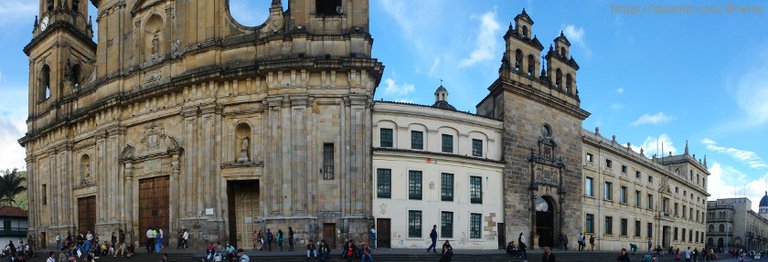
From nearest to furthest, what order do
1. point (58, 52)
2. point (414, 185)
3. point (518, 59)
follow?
point (414, 185)
point (518, 59)
point (58, 52)

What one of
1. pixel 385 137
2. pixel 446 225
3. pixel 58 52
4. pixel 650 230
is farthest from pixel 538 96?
pixel 58 52

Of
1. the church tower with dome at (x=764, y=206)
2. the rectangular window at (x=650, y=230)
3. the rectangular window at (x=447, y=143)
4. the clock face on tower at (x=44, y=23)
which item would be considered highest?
the clock face on tower at (x=44, y=23)

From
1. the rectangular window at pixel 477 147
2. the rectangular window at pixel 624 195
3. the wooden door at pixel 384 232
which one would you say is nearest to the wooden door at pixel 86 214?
the wooden door at pixel 384 232

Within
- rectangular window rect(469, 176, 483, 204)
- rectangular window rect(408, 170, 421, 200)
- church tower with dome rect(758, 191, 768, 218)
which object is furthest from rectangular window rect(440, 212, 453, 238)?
church tower with dome rect(758, 191, 768, 218)

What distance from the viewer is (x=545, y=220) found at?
141ft

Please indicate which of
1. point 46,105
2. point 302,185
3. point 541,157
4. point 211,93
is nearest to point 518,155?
point 541,157

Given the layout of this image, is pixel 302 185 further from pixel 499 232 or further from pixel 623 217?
pixel 623 217

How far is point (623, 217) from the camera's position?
52688 mm

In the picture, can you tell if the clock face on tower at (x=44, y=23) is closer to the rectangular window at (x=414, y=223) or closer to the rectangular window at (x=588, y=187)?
the rectangular window at (x=414, y=223)

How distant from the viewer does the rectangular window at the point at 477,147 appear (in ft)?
125

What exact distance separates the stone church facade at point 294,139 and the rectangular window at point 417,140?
0.28 feet

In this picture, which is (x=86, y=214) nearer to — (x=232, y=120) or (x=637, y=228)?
(x=232, y=120)

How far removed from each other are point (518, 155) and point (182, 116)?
66.3ft

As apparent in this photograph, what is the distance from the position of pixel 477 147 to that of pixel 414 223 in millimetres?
6493
